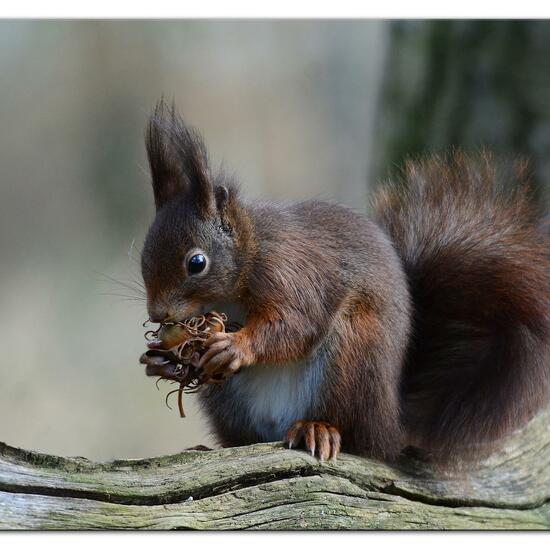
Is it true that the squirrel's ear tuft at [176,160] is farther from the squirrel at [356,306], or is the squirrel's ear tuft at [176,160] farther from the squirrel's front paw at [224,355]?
the squirrel's front paw at [224,355]

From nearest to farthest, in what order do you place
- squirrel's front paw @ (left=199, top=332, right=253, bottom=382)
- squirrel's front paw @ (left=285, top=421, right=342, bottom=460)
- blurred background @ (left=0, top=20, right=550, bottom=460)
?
squirrel's front paw @ (left=199, top=332, right=253, bottom=382), squirrel's front paw @ (left=285, top=421, right=342, bottom=460), blurred background @ (left=0, top=20, right=550, bottom=460)

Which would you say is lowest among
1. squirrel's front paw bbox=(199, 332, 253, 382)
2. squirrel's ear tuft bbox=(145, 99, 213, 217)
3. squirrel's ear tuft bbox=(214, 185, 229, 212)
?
squirrel's front paw bbox=(199, 332, 253, 382)

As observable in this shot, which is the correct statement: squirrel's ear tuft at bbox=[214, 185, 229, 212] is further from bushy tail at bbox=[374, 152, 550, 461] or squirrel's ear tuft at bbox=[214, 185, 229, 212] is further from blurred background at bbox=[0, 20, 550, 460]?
blurred background at bbox=[0, 20, 550, 460]

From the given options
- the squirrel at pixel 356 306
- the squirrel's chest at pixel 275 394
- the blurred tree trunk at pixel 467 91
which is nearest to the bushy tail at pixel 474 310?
the squirrel at pixel 356 306

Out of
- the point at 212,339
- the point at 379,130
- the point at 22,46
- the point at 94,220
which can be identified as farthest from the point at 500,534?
the point at 22,46

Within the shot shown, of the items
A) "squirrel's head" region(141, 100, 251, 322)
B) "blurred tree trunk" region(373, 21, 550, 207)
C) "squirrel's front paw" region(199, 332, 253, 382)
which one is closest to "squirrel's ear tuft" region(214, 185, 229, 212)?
"squirrel's head" region(141, 100, 251, 322)

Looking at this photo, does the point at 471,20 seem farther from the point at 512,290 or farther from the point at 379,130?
the point at 512,290

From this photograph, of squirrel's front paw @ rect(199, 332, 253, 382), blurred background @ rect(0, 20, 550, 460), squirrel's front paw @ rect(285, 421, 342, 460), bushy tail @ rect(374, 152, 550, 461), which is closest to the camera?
squirrel's front paw @ rect(199, 332, 253, 382)

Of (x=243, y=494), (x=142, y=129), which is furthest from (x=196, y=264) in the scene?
(x=142, y=129)
